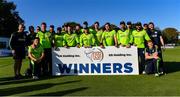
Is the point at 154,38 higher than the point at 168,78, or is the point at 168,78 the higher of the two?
the point at 154,38

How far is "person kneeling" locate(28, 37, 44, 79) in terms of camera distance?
1433 centimetres

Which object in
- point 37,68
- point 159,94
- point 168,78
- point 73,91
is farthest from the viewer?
point 37,68

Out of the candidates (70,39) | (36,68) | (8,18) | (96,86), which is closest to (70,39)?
(70,39)

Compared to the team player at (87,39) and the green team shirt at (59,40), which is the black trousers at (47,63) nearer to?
the green team shirt at (59,40)

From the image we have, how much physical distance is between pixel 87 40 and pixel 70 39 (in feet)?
2.27

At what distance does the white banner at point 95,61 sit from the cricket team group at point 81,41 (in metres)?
0.21

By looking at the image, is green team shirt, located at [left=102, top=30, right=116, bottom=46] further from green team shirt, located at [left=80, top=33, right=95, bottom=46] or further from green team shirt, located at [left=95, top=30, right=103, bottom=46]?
green team shirt, located at [left=80, top=33, right=95, bottom=46]

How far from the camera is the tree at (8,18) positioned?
3131 inches

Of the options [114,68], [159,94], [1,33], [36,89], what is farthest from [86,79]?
[1,33]

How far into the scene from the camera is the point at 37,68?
14.4 metres

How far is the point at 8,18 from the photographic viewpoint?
81750 mm

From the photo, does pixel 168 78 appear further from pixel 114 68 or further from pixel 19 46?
pixel 19 46

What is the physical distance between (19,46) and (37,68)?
1096 millimetres

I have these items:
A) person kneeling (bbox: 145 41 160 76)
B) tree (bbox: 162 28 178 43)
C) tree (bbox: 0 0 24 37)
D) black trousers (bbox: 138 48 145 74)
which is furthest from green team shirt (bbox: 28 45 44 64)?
tree (bbox: 162 28 178 43)
